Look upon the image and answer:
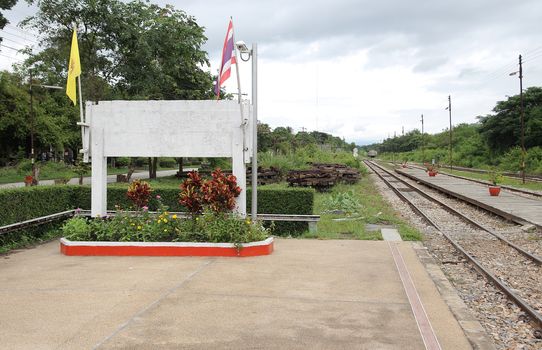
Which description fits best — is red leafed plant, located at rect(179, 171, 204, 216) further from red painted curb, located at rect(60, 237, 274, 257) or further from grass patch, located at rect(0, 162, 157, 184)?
grass patch, located at rect(0, 162, 157, 184)

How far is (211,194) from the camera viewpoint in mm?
8906

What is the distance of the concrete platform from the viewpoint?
4.52 metres

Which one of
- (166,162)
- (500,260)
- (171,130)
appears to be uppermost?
(171,130)

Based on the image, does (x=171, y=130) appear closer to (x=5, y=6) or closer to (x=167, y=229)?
(x=167, y=229)

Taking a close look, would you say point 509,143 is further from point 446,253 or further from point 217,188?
point 217,188

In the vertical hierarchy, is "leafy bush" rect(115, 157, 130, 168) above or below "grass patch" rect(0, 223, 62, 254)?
above

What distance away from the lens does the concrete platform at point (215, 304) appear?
14.8 feet

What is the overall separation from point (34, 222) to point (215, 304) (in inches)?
246

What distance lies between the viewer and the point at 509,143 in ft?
181

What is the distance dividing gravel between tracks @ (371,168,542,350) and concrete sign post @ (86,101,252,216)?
4324mm

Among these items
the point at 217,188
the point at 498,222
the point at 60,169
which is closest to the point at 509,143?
the point at 498,222

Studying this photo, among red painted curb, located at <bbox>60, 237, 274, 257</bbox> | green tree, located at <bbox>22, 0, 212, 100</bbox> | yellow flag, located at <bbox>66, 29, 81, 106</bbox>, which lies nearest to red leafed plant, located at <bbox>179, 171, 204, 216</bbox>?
red painted curb, located at <bbox>60, 237, 274, 257</bbox>

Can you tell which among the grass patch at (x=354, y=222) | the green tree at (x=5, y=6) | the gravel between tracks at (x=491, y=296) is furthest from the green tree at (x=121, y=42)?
the gravel between tracks at (x=491, y=296)

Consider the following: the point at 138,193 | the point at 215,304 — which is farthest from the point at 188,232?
the point at 215,304
